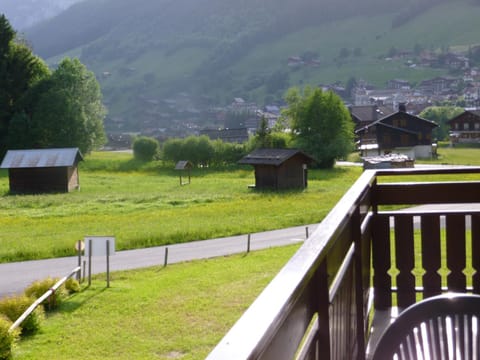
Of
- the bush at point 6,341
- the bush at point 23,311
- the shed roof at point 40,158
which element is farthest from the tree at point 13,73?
the bush at point 6,341

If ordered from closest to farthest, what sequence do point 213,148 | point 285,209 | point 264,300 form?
1. point 264,300
2. point 285,209
3. point 213,148

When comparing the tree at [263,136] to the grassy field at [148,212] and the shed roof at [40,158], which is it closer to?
the grassy field at [148,212]

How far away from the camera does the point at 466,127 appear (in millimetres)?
82062

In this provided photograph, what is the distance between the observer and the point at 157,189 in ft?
142

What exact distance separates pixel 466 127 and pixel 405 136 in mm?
Result: 16517

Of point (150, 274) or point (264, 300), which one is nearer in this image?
point (264, 300)

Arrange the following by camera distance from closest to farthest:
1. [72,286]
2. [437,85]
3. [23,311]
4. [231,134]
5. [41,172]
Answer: [23,311] < [72,286] < [41,172] < [231,134] < [437,85]

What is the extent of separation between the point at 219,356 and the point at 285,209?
3115 centimetres

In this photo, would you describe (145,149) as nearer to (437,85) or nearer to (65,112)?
(65,112)

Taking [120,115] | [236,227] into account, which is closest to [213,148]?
[236,227]

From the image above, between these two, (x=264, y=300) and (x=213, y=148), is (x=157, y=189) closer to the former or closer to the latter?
(x=213, y=148)

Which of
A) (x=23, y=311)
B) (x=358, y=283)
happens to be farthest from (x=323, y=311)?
(x=23, y=311)

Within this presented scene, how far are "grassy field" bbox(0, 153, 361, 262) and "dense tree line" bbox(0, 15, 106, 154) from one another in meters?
8.34

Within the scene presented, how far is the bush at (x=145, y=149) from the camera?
6500cm
